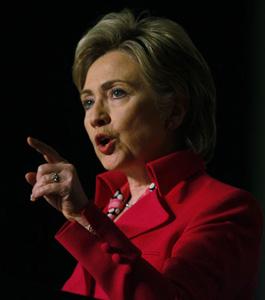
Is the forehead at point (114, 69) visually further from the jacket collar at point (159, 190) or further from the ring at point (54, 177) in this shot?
the ring at point (54, 177)

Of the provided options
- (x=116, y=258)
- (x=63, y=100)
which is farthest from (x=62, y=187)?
(x=63, y=100)

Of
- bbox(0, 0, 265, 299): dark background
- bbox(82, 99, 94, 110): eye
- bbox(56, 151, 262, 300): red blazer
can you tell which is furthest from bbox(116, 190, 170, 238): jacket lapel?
bbox(0, 0, 265, 299): dark background

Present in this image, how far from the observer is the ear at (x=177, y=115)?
1555 mm

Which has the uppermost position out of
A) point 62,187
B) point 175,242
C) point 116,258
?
point 62,187

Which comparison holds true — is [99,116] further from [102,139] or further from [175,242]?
[175,242]

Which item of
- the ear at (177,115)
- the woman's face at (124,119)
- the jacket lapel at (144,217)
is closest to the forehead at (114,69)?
the woman's face at (124,119)

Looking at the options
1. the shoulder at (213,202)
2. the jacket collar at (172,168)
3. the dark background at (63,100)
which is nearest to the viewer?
the shoulder at (213,202)

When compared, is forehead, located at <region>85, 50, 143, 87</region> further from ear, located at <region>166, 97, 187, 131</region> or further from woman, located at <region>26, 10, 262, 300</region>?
ear, located at <region>166, 97, 187, 131</region>

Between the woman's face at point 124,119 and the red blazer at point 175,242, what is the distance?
5cm

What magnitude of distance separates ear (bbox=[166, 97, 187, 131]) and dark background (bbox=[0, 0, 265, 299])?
0.61 meters

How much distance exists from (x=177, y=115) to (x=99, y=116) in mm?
177

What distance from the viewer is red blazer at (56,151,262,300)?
3.81 feet

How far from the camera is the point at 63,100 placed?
7.14 feet

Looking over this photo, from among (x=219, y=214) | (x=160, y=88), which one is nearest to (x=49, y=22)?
(x=160, y=88)
